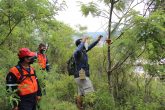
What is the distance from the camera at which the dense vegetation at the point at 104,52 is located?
7.95m

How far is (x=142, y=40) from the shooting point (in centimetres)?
941

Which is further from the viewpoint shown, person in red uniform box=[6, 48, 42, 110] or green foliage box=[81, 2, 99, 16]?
green foliage box=[81, 2, 99, 16]

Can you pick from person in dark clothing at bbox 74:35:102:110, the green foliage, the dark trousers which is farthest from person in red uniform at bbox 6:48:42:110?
the green foliage

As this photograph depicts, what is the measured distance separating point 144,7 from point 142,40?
1.24 metres

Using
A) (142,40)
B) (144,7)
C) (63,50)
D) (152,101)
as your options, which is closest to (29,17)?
(142,40)

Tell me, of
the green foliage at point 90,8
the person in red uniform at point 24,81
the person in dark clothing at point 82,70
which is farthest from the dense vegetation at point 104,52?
the person in dark clothing at point 82,70

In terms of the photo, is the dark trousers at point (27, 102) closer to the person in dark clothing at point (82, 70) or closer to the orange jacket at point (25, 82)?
A: the orange jacket at point (25, 82)

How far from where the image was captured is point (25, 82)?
6.81 meters

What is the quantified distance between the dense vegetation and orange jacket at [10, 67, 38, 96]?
20 cm

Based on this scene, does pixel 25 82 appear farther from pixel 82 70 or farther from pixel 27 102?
pixel 82 70

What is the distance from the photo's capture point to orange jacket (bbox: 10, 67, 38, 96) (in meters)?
6.75

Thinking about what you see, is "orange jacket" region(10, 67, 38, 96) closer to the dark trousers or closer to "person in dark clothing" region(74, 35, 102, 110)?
the dark trousers

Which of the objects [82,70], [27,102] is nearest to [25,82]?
[27,102]

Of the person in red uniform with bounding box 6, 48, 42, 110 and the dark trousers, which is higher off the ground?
the person in red uniform with bounding box 6, 48, 42, 110
